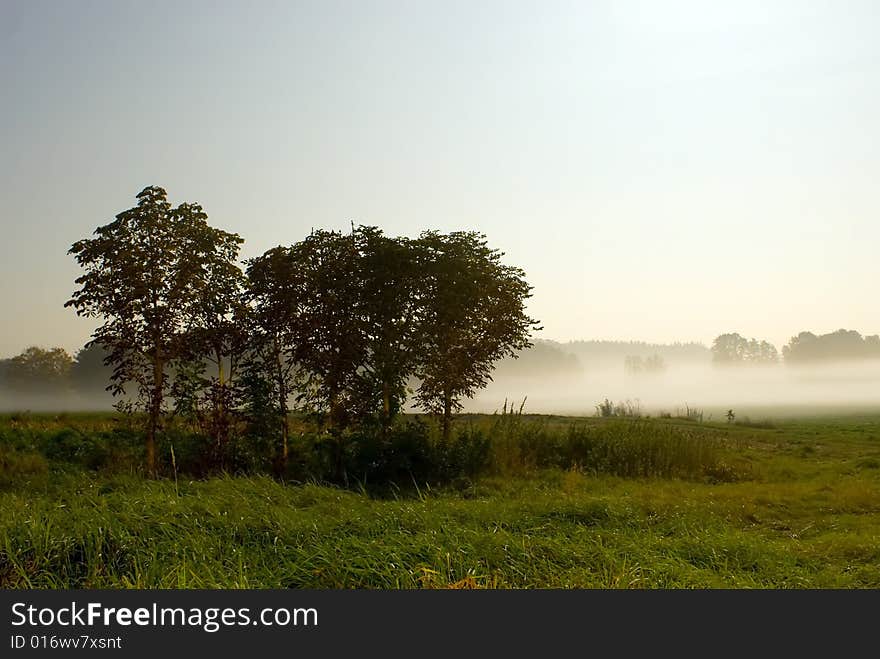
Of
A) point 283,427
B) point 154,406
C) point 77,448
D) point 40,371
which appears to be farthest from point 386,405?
point 40,371

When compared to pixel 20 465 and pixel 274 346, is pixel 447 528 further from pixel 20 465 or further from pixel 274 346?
pixel 20 465

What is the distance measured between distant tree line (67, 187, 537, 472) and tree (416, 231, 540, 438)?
0.03 metres

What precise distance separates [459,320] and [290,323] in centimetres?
346

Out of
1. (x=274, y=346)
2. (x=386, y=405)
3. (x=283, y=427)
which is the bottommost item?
(x=283, y=427)

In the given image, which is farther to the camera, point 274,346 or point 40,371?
point 40,371

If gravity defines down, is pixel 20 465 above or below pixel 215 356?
below

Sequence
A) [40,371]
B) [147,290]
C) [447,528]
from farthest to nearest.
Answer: [40,371], [147,290], [447,528]

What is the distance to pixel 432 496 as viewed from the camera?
10.9 m

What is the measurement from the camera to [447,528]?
22.5 ft

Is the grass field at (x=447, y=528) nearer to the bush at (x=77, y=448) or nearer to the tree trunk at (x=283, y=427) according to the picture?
the bush at (x=77, y=448)

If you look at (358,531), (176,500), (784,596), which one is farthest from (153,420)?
(784,596)

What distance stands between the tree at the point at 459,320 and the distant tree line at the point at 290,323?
3 centimetres

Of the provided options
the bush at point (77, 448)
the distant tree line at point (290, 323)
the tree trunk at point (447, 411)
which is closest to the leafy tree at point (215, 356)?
the distant tree line at point (290, 323)

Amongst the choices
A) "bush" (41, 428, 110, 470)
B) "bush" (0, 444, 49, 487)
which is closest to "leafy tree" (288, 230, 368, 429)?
"bush" (41, 428, 110, 470)
